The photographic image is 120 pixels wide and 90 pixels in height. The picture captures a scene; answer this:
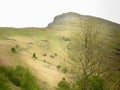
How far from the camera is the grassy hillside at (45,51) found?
5744 cm

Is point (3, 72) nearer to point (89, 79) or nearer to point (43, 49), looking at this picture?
point (89, 79)

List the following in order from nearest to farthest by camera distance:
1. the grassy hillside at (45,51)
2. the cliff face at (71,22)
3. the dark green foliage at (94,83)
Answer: the dark green foliage at (94,83) < the grassy hillside at (45,51) < the cliff face at (71,22)

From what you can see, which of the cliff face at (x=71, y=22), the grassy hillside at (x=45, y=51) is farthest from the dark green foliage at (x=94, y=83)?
the cliff face at (x=71, y=22)

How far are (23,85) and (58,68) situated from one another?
26.1 meters

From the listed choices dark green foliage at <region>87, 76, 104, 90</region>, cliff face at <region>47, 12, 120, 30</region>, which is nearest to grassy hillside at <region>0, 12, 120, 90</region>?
cliff face at <region>47, 12, 120, 30</region>

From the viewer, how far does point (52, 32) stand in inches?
3506

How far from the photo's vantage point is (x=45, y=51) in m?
70.9

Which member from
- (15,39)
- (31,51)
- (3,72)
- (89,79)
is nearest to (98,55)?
(89,79)

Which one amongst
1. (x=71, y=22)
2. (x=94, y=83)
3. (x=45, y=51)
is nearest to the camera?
(x=94, y=83)

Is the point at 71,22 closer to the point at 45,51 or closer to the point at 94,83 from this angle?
the point at 45,51

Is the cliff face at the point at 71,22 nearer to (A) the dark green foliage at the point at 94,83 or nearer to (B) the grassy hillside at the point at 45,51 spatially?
(B) the grassy hillside at the point at 45,51

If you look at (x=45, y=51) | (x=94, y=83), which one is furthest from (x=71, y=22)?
(x=94, y=83)

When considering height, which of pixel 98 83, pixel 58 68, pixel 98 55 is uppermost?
pixel 98 55

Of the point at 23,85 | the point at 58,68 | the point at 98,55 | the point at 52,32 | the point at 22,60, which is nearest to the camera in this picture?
→ the point at 98,55
